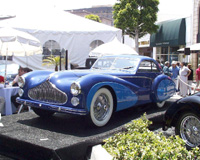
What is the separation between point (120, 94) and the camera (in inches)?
198

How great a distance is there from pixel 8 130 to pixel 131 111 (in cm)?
280

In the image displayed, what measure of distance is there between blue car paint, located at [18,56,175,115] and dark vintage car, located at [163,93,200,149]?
3.38 ft

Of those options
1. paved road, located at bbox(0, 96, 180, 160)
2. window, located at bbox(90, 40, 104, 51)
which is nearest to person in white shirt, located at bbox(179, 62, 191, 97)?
window, located at bbox(90, 40, 104, 51)

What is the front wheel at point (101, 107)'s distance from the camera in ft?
14.9

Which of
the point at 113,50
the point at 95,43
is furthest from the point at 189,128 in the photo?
the point at 95,43

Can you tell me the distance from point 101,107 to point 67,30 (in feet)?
35.5

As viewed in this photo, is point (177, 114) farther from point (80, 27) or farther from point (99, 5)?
point (99, 5)

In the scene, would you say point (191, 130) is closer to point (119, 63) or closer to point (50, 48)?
point (119, 63)

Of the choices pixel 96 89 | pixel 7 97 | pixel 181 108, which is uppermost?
pixel 96 89

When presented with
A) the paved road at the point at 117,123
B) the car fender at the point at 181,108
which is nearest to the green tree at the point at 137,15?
the paved road at the point at 117,123

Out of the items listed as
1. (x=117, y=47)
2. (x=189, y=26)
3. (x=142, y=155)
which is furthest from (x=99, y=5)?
(x=142, y=155)

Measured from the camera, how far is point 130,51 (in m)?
12.3

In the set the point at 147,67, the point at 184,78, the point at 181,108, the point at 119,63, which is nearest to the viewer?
the point at 181,108

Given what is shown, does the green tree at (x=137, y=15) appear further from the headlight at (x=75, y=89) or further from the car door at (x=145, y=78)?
the headlight at (x=75, y=89)
